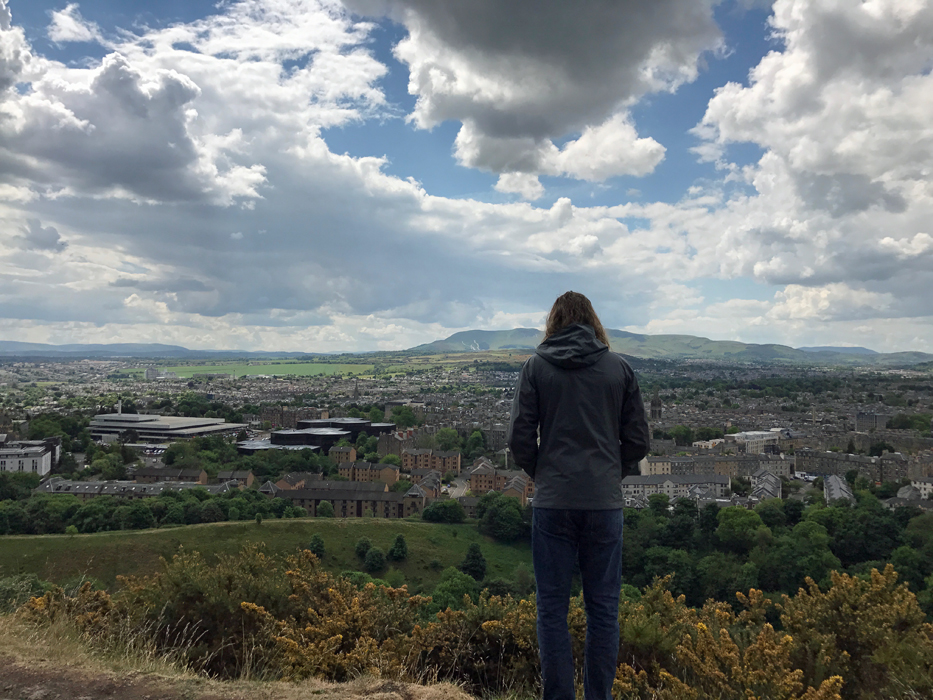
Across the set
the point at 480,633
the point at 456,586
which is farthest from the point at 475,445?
the point at 480,633

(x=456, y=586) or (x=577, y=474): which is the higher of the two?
(x=577, y=474)

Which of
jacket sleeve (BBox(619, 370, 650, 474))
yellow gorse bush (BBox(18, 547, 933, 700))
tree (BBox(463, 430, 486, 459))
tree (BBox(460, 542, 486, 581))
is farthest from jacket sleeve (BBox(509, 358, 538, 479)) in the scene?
tree (BBox(463, 430, 486, 459))

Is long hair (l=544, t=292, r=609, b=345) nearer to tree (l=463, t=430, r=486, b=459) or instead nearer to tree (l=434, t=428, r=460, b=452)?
tree (l=463, t=430, r=486, b=459)

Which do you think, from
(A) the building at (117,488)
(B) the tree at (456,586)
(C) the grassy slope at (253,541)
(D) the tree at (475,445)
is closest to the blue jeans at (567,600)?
(B) the tree at (456,586)

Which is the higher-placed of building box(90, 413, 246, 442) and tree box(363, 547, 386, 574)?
building box(90, 413, 246, 442)

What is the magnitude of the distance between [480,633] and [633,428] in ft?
7.61

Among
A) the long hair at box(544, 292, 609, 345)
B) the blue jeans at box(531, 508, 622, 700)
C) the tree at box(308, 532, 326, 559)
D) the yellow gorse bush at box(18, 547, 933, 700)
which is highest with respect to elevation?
the long hair at box(544, 292, 609, 345)

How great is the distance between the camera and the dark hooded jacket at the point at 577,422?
288 centimetres

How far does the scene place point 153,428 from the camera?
6109 cm

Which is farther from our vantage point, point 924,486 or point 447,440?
point 447,440

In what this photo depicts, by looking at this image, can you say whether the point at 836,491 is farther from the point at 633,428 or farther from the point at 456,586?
the point at 633,428

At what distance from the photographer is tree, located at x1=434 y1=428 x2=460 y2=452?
181 ft

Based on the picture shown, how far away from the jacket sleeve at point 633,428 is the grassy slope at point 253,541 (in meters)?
21.0

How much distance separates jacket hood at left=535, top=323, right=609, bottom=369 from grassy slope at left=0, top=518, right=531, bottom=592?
21180mm
